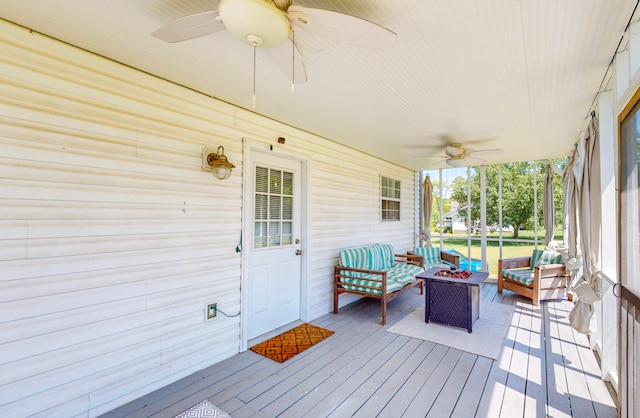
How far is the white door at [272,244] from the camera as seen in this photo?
3.54 m

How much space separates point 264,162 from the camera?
3705 millimetres

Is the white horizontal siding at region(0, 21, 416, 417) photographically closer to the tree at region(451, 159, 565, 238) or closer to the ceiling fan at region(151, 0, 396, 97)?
the ceiling fan at region(151, 0, 396, 97)

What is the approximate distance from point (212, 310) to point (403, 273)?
3243 mm

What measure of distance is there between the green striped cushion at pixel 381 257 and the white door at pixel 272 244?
1.56 meters

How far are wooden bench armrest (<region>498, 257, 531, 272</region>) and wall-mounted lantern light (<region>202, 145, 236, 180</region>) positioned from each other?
5.42 meters

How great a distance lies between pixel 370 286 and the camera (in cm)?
425

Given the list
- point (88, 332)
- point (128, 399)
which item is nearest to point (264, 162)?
point (88, 332)

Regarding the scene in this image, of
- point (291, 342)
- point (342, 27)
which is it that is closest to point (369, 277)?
point (291, 342)

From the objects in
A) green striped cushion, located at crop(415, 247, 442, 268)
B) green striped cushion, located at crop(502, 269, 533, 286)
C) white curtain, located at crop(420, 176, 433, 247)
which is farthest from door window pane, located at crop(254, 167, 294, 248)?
white curtain, located at crop(420, 176, 433, 247)

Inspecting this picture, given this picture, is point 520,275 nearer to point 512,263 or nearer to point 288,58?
point 512,263

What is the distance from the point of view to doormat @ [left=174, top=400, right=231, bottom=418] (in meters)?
2.20

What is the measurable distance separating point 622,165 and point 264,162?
10.8 feet

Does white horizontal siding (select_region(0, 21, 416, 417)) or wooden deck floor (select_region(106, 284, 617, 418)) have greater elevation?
white horizontal siding (select_region(0, 21, 416, 417))

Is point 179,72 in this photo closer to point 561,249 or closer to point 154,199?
point 154,199
